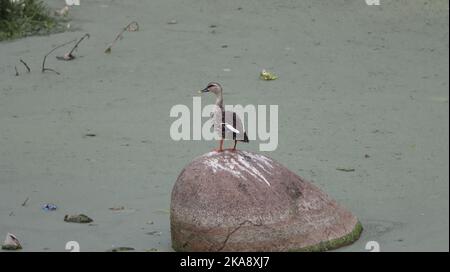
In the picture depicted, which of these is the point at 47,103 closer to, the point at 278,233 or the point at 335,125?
the point at 335,125

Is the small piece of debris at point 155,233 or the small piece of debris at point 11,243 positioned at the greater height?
the small piece of debris at point 11,243

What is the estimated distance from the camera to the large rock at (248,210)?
671 centimetres

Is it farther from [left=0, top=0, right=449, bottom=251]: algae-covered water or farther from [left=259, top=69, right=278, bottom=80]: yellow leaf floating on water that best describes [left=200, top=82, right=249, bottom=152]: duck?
[left=259, top=69, right=278, bottom=80]: yellow leaf floating on water

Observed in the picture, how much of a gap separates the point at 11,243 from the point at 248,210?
1.65m

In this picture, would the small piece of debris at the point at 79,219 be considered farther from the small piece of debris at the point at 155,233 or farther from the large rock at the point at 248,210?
the large rock at the point at 248,210

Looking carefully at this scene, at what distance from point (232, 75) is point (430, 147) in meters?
2.63

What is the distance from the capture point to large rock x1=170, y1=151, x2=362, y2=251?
6711 mm

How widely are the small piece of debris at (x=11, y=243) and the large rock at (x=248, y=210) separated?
3.49 feet

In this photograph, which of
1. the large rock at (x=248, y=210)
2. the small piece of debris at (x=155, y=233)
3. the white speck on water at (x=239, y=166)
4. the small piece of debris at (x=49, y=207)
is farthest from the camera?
the small piece of debris at (x=49, y=207)

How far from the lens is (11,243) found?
7.15 metres

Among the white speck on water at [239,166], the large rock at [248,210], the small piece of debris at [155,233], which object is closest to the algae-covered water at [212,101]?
the small piece of debris at [155,233]

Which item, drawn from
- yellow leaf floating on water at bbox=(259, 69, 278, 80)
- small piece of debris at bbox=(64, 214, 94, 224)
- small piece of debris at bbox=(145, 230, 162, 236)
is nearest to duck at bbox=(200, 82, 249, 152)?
small piece of debris at bbox=(145, 230, 162, 236)

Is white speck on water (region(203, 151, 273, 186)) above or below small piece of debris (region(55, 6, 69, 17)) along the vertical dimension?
above

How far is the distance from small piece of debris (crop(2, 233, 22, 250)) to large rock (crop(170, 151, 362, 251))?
A: 3.49 feet
